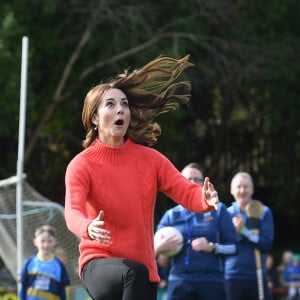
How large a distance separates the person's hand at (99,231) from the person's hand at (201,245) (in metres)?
4.28

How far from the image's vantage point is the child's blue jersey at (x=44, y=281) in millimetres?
11266

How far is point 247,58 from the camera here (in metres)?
21.8

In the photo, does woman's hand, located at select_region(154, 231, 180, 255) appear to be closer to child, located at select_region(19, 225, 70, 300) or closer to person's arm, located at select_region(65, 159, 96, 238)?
child, located at select_region(19, 225, 70, 300)

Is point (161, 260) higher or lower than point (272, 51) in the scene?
lower

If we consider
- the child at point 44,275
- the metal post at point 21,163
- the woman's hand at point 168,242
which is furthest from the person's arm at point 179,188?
the child at point 44,275

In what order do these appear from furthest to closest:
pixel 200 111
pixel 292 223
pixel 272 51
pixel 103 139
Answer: pixel 292 223
pixel 200 111
pixel 272 51
pixel 103 139

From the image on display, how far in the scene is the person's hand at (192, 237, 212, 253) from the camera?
971 centimetres

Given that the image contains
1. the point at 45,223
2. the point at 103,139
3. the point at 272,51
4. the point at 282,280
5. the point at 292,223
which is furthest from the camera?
the point at 292,223

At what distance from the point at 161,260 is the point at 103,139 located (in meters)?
10.5

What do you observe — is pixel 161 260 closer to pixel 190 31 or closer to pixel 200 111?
pixel 190 31

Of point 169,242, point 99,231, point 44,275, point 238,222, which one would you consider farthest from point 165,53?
point 99,231

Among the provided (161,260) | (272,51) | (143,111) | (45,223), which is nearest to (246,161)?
(272,51)

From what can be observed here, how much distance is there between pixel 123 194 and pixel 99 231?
1.89 feet

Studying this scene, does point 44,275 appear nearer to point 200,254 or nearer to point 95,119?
point 200,254
